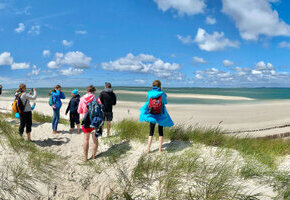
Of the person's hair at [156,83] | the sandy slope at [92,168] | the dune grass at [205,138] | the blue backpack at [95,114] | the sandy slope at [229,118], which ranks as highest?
the person's hair at [156,83]

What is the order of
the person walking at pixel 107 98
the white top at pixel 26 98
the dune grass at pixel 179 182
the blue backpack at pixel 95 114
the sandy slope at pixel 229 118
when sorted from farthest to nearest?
the sandy slope at pixel 229 118, the person walking at pixel 107 98, the white top at pixel 26 98, the blue backpack at pixel 95 114, the dune grass at pixel 179 182

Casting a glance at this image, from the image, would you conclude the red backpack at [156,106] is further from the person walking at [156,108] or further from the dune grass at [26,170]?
the dune grass at [26,170]

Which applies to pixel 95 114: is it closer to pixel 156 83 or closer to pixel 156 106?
pixel 156 106

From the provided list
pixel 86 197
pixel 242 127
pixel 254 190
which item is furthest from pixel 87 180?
pixel 242 127

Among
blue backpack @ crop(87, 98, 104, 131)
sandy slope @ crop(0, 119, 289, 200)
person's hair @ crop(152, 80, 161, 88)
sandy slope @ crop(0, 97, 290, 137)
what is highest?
person's hair @ crop(152, 80, 161, 88)

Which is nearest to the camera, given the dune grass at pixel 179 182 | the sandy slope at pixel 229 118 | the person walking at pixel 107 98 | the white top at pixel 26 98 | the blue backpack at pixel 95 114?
the dune grass at pixel 179 182

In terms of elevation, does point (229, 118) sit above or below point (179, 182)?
below

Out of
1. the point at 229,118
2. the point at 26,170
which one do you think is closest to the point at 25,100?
the point at 26,170

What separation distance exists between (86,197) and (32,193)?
104 centimetres

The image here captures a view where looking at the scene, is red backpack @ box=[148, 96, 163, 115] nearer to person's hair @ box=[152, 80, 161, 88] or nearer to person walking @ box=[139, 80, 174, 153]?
person walking @ box=[139, 80, 174, 153]

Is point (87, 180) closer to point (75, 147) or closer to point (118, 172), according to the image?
point (118, 172)

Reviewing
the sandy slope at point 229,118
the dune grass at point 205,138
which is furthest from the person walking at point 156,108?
the sandy slope at point 229,118

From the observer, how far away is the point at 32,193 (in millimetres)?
3807

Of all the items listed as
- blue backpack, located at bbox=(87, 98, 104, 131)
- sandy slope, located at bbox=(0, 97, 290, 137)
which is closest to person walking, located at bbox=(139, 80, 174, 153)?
blue backpack, located at bbox=(87, 98, 104, 131)
